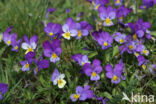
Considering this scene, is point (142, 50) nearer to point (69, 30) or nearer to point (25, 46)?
point (69, 30)

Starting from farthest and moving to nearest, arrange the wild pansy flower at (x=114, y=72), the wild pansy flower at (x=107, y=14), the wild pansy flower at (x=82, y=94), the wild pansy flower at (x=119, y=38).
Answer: the wild pansy flower at (x=107, y=14) → the wild pansy flower at (x=119, y=38) → the wild pansy flower at (x=114, y=72) → the wild pansy flower at (x=82, y=94)

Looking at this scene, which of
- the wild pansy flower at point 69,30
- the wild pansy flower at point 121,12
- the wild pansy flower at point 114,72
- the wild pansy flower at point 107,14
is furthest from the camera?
the wild pansy flower at point 121,12

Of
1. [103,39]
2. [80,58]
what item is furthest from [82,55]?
[103,39]

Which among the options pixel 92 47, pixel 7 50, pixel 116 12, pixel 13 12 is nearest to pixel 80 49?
pixel 92 47

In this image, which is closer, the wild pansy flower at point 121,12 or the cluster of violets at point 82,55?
the cluster of violets at point 82,55

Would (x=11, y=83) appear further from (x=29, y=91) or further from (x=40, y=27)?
(x=40, y=27)

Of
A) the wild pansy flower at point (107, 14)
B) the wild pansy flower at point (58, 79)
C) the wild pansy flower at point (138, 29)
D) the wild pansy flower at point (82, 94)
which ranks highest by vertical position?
the wild pansy flower at point (107, 14)

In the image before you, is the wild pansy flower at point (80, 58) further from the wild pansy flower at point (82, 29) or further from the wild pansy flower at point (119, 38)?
the wild pansy flower at point (119, 38)

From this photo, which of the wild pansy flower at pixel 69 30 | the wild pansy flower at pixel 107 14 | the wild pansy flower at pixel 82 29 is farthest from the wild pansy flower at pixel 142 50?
the wild pansy flower at pixel 69 30
